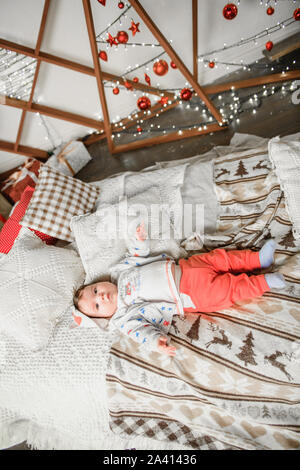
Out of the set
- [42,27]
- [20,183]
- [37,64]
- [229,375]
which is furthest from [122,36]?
[229,375]

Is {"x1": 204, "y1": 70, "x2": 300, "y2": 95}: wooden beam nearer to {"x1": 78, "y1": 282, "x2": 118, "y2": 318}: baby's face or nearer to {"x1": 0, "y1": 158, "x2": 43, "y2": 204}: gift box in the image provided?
{"x1": 0, "y1": 158, "x2": 43, "y2": 204}: gift box

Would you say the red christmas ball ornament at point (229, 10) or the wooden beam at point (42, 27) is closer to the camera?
the red christmas ball ornament at point (229, 10)

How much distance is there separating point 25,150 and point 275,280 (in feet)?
7.68

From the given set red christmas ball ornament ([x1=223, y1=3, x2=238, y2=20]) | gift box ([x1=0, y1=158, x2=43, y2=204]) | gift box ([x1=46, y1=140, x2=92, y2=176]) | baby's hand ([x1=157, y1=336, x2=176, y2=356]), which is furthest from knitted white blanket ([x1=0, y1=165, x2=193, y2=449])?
red christmas ball ornament ([x1=223, y1=3, x2=238, y2=20])

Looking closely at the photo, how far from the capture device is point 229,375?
3.58 ft

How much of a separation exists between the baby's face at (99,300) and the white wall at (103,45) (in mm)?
1726

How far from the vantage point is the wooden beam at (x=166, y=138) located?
2219mm

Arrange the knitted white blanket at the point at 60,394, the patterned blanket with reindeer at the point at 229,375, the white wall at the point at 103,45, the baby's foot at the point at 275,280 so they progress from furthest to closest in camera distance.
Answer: the white wall at the point at 103,45 → the knitted white blanket at the point at 60,394 → the baby's foot at the point at 275,280 → the patterned blanket with reindeer at the point at 229,375

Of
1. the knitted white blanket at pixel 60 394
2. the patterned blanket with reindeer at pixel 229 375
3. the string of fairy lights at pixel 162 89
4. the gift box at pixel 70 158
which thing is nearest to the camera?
the patterned blanket with reindeer at pixel 229 375

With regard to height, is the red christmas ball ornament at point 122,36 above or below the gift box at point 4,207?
above

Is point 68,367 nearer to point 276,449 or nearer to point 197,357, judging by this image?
point 197,357

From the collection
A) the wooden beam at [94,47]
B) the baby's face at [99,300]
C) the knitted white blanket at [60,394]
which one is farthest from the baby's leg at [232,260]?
the wooden beam at [94,47]

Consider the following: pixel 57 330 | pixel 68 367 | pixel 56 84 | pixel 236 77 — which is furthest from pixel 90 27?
pixel 68 367

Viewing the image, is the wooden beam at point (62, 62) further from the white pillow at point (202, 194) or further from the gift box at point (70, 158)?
the white pillow at point (202, 194)
